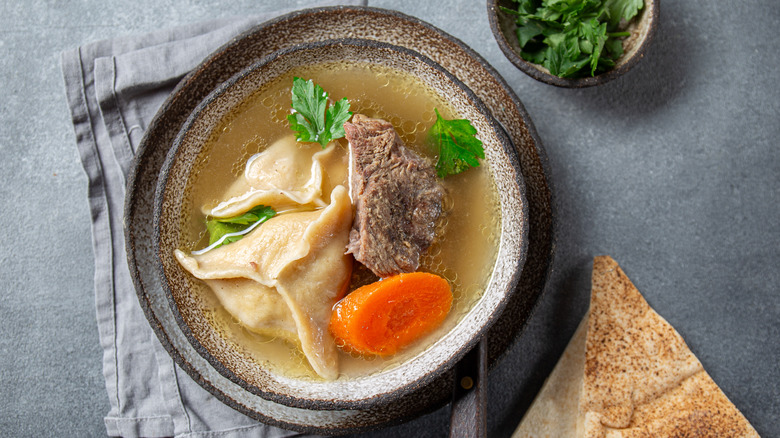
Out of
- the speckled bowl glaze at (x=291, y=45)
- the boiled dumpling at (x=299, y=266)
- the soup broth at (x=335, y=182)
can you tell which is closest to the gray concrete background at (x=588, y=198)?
the speckled bowl glaze at (x=291, y=45)

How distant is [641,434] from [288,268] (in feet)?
6.29

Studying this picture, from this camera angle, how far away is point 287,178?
2.51m

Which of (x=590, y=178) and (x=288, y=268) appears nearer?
(x=288, y=268)

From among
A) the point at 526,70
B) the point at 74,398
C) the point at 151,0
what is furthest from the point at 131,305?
the point at 526,70

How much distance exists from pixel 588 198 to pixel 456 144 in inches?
40.2

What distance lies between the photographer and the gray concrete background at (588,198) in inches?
118

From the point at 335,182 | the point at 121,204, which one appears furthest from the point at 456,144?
the point at 121,204

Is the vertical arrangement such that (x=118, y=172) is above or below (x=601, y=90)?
below

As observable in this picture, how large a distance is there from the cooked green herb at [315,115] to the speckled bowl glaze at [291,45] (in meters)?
0.31

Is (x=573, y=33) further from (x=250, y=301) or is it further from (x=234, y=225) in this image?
(x=250, y=301)

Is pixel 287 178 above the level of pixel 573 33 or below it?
below

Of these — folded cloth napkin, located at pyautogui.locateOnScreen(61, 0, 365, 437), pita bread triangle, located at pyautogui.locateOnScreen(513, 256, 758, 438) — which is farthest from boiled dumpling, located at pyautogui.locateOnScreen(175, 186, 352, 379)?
pita bread triangle, located at pyautogui.locateOnScreen(513, 256, 758, 438)

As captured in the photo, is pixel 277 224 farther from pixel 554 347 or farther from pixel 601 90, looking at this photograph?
pixel 601 90

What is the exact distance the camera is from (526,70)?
2.82m
